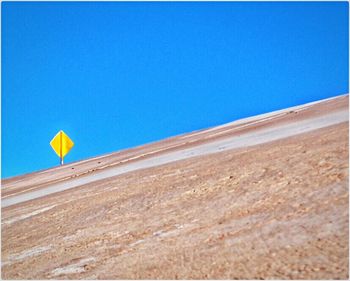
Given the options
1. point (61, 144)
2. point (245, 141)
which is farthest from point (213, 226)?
point (61, 144)

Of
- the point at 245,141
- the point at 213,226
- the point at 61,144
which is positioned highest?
the point at 61,144

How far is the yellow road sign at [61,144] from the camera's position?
22.3 m

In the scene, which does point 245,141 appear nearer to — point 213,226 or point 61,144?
point 213,226

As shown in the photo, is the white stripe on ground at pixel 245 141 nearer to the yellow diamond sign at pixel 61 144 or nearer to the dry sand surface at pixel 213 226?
the dry sand surface at pixel 213 226

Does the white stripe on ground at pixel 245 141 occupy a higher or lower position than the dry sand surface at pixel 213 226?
higher

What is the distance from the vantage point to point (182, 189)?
650cm

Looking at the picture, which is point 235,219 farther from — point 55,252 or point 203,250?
point 55,252

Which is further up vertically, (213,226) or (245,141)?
(245,141)

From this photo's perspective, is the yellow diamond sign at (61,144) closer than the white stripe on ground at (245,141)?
No

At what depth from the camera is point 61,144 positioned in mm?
22719

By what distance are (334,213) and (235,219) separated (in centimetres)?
110

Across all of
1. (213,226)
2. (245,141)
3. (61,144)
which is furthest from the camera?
(61,144)

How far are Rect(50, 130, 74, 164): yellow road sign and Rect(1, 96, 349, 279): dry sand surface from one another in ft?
48.7

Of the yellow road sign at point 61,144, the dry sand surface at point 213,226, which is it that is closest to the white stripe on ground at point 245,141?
the dry sand surface at point 213,226
